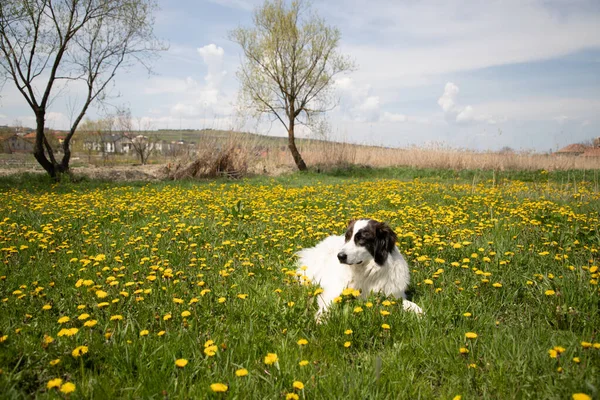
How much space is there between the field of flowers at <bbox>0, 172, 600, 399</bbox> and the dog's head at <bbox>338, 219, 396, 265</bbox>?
429mm

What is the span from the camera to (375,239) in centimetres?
355

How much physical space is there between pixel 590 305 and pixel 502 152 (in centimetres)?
2060

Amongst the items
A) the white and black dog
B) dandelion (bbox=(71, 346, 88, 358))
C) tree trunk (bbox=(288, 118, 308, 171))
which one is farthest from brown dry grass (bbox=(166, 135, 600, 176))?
dandelion (bbox=(71, 346, 88, 358))

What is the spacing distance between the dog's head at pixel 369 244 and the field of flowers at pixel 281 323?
429 millimetres

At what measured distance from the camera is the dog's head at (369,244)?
346cm

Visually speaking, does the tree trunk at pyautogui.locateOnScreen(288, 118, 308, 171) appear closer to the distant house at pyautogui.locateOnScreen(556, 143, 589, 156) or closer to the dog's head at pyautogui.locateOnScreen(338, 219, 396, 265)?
the distant house at pyautogui.locateOnScreen(556, 143, 589, 156)

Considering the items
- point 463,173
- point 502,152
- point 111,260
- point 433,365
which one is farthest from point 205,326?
point 502,152

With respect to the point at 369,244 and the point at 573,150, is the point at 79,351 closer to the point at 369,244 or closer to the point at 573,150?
the point at 369,244

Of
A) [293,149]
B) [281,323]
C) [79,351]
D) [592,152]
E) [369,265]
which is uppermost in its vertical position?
[592,152]

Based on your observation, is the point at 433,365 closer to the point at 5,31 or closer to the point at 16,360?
the point at 16,360

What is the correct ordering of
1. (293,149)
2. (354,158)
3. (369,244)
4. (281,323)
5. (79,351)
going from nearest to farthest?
(79,351) → (281,323) → (369,244) → (293,149) → (354,158)

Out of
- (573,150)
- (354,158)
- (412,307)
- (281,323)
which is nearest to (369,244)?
(412,307)

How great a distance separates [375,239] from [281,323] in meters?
1.21

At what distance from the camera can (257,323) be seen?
2.98m
